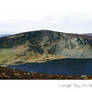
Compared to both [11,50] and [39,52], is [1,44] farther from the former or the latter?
[39,52]

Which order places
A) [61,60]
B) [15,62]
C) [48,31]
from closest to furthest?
[15,62], [48,31], [61,60]

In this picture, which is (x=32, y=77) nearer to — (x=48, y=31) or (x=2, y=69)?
(x=2, y=69)

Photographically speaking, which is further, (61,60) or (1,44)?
(61,60)

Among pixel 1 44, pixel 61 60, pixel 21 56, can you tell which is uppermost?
pixel 1 44

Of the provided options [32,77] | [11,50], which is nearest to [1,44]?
[11,50]

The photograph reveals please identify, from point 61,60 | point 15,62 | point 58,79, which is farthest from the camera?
point 61,60

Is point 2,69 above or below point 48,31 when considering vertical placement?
below

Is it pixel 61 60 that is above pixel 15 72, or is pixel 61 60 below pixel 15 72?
below

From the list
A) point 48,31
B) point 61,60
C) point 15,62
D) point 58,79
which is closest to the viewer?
point 58,79

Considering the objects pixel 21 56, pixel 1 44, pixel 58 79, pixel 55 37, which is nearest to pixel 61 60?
pixel 55 37
